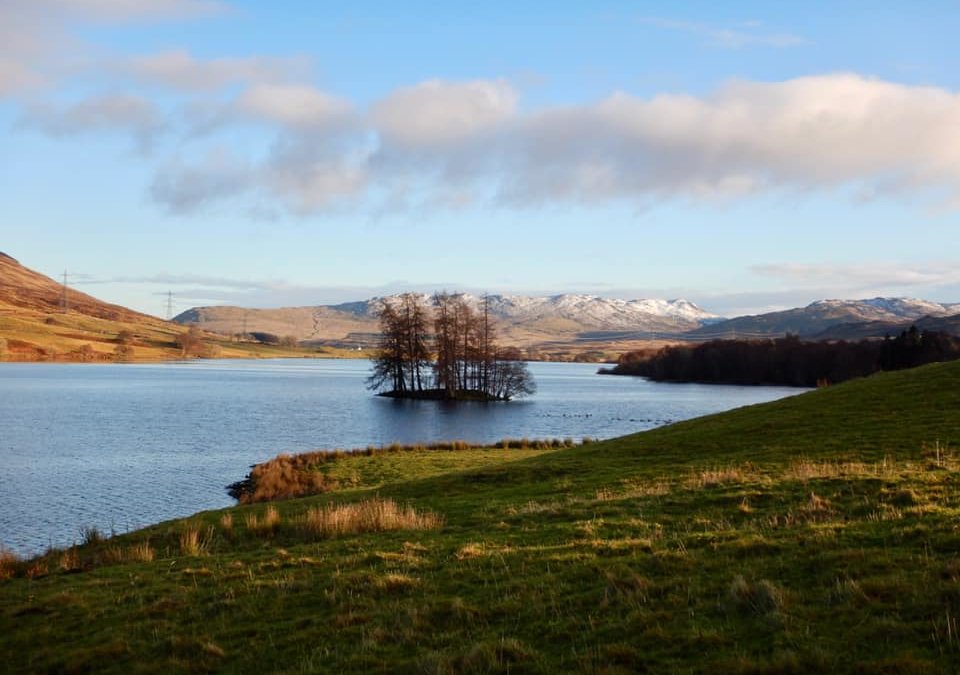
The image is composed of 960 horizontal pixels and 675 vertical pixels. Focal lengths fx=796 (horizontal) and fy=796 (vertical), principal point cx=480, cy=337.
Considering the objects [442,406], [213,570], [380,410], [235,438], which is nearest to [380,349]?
[442,406]

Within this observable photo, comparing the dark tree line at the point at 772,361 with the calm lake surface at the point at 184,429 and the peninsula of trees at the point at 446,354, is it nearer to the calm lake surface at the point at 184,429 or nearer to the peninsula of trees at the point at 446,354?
the calm lake surface at the point at 184,429

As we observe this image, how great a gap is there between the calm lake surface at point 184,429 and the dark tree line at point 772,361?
2582 centimetres

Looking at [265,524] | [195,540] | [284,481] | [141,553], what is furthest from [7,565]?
[284,481]

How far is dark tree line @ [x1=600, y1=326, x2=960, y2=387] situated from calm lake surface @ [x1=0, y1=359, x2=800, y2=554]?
84.7 ft

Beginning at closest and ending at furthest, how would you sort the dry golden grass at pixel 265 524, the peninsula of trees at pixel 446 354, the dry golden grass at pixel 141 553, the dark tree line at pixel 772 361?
the dry golden grass at pixel 141 553 → the dry golden grass at pixel 265 524 → the peninsula of trees at pixel 446 354 → the dark tree line at pixel 772 361

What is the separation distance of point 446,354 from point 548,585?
95910 mm

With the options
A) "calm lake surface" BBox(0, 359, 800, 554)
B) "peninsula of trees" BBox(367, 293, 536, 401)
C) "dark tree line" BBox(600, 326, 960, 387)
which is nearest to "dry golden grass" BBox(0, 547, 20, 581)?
"calm lake surface" BBox(0, 359, 800, 554)

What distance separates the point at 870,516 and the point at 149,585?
12.2 metres

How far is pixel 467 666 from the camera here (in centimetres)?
812

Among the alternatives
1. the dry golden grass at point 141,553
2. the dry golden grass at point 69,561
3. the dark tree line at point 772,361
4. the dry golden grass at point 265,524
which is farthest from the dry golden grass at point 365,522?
the dark tree line at point 772,361

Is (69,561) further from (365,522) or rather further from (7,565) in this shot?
(365,522)

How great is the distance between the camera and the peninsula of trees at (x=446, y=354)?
350ft

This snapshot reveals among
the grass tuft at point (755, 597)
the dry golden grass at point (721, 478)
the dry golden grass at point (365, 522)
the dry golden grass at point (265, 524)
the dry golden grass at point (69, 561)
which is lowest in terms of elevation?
the dry golden grass at point (69, 561)

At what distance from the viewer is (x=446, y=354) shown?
350ft
